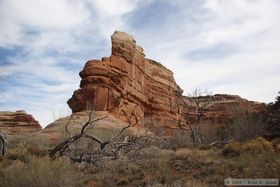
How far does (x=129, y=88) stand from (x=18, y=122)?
26463 millimetres

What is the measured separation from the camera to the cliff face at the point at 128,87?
4966 cm

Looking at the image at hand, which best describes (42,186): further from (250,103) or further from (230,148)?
(250,103)

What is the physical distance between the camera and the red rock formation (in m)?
68.2

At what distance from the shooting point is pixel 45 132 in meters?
40.8

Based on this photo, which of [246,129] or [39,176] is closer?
[39,176]

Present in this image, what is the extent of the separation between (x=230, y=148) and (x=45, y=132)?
92.5 ft

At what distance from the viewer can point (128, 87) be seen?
5531cm

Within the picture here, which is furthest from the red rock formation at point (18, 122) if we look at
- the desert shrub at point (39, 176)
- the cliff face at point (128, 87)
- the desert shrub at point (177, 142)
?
the desert shrub at point (39, 176)

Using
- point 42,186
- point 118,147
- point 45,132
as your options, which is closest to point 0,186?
point 42,186

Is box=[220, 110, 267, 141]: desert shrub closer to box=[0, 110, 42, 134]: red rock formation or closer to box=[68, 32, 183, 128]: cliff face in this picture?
box=[68, 32, 183, 128]: cliff face

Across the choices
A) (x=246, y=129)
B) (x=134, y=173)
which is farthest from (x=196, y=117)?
(x=134, y=173)

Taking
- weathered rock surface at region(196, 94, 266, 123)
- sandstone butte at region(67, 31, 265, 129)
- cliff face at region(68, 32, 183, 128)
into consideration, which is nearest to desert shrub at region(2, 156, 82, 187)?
sandstone butte at region(67, 31, 265, 129)

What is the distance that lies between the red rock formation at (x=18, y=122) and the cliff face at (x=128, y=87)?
21.9 m

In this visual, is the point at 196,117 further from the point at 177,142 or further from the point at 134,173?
the point at 134,173
